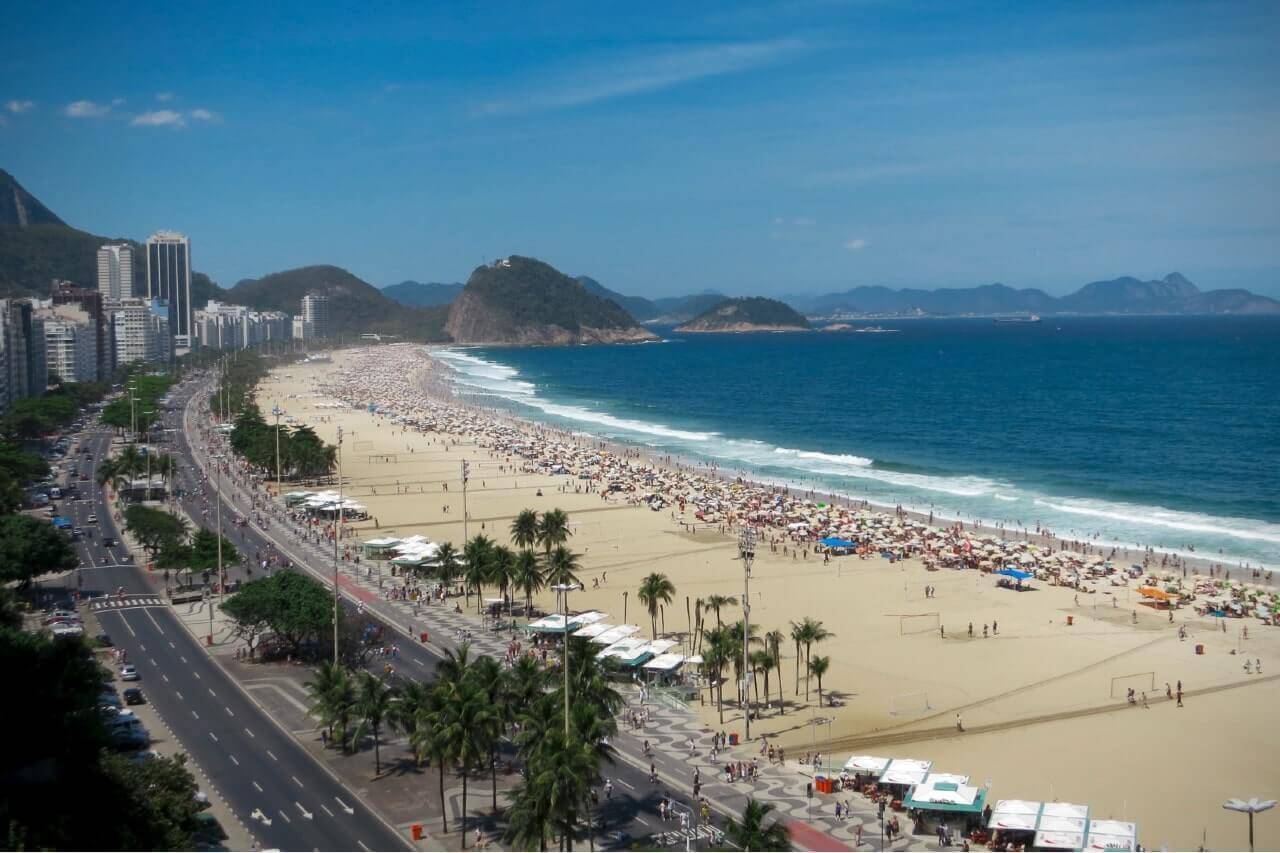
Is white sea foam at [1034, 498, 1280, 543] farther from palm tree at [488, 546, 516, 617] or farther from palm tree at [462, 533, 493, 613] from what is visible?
palm tree at [462, 533, 493, 613]

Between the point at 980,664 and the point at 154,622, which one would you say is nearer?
the point at 980,664

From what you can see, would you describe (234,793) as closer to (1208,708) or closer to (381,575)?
(381,575)

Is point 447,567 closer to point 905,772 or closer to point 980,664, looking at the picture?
point 980,664

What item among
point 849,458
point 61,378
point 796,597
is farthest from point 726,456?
point 61,378

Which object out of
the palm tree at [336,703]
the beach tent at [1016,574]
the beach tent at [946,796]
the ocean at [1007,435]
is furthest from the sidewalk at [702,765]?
the ocean at [1007,435]

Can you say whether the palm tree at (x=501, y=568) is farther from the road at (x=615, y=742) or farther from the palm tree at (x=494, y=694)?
the palm tree at (x=494, y=694)

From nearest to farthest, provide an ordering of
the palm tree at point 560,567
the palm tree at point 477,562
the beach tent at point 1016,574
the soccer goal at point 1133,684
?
the soccer goal at point 1133,684 → the palm tree at point 560,567 → the palm tree at point 477,562 → the beach tent at point 1016,574

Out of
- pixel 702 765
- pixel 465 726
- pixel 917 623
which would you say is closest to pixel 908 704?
pixel 702 765
